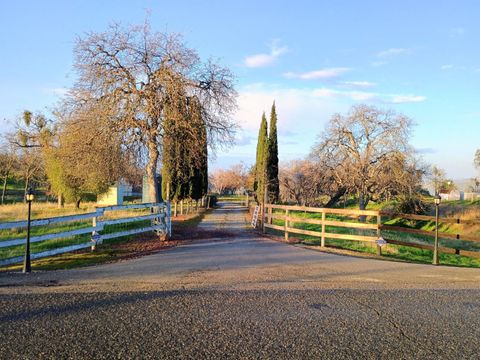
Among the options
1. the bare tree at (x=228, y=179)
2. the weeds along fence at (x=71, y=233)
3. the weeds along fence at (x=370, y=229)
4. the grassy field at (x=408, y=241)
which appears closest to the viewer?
the weeds along fence at (x=71, y=233)

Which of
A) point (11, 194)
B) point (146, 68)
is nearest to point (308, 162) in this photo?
point (146, 68)

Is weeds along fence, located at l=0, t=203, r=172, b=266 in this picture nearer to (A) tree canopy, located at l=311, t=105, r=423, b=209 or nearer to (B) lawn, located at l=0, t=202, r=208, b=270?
(B) lawn, located at l=0, t=202, r=208, b=270

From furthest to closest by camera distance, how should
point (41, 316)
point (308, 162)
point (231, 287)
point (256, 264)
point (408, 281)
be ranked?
point (308, 162) → point (256, 264) → point (408, 281) → point (231, 287) → point (41, 316)

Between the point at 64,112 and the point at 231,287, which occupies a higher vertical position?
the point at 64,112

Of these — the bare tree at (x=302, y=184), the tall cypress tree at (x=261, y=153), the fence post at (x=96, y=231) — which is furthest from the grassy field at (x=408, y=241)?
the fence post at (x=96, y=231)

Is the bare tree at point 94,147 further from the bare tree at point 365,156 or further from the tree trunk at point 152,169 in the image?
the bare tree at point 365,156

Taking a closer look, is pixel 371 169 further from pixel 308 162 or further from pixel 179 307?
pixel 179 307

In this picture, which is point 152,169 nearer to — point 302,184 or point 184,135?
point 184,135

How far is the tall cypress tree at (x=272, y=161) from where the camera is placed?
3524cm

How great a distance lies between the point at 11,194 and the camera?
197ft

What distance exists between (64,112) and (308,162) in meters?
27.5

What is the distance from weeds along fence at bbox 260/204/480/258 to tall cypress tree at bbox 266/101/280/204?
298cm

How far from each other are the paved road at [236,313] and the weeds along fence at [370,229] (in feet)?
11.6

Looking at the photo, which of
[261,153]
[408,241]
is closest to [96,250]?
[408,241]
